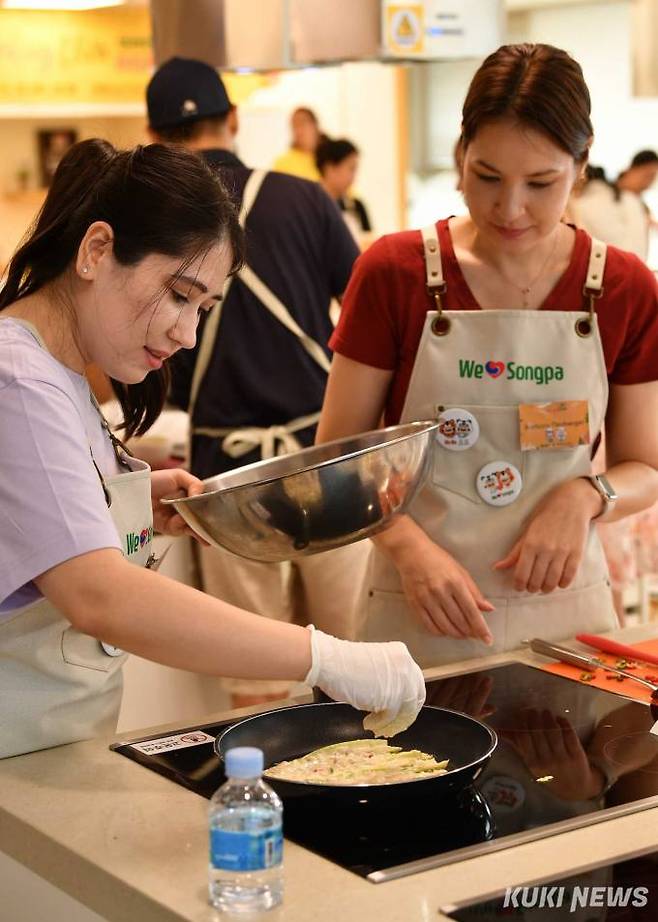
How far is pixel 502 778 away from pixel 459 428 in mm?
636

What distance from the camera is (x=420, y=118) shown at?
30.3ft

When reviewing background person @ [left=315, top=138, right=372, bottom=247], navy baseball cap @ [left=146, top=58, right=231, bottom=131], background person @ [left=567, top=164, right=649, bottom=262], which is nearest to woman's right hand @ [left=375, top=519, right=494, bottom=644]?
navy baseball cap @ [left=146, top=58, right=231, bottom=131]

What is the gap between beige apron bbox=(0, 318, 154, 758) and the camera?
1.44m

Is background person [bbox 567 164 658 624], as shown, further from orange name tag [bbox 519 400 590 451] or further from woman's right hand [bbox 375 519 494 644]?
woman's right hand [bbox 375 519 494 644]

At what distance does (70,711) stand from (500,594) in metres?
0.69

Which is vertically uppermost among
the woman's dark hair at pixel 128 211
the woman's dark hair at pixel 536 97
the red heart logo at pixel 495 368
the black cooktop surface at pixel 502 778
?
the woman's dark hair at pixel 536 97

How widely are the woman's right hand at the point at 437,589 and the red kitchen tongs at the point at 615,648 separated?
137 millimetres

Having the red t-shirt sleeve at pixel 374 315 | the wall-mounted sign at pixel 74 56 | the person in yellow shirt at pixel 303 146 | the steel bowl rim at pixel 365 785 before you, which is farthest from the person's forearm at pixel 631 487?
the person in yellow shirt at pixel 303 146

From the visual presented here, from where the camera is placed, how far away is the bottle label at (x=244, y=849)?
3.43 ft

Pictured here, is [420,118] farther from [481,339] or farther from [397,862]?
[397,862]

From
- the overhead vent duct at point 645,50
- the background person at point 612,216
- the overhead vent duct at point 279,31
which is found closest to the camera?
the overhead vent duct at point 279,31

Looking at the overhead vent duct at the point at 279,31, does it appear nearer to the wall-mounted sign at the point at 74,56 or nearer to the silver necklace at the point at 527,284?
the silver necklace at the point at 527,284

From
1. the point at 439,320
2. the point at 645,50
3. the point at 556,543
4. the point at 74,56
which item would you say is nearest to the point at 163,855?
the point at 556,543

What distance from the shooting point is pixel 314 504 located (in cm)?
150
